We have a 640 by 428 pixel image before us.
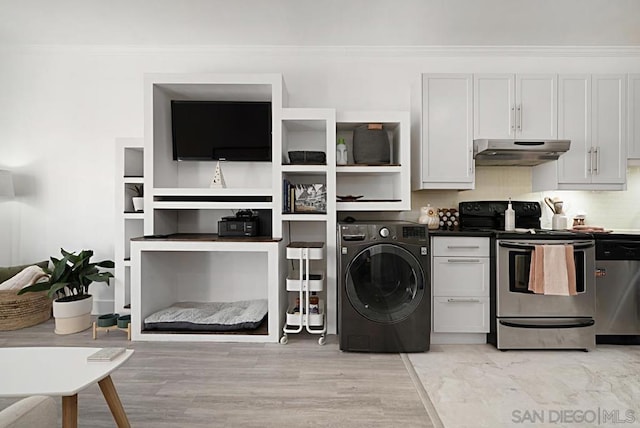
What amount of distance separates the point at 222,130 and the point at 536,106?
2.83 meters

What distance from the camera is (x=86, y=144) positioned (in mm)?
3631

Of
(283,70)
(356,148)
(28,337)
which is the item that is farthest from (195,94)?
(28,337)

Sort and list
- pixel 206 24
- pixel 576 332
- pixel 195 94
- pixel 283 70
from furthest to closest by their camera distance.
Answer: pixel 283 70 < pixel 195 94 < pixel 206 24 < pixel 576 332

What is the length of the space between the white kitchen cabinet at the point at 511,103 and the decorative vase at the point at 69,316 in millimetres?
3750

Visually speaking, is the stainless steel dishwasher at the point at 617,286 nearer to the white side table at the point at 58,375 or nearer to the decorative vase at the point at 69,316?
the white side table at the point at 58,375

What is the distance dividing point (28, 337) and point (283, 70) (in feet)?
10.6

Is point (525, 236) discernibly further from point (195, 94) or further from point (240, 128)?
point (195, 94)

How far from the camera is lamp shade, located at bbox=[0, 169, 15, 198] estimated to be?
11.1 ft

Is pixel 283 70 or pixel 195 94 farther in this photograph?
pixel 283 70

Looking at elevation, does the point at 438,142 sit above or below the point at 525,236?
above

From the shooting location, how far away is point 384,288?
8.98 ft

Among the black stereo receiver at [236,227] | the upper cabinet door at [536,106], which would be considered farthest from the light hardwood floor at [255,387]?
the upper cabinet door at [536,106]

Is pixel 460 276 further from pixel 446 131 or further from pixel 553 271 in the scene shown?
pixel 446 131

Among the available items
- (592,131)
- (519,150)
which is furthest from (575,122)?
(519,150)
